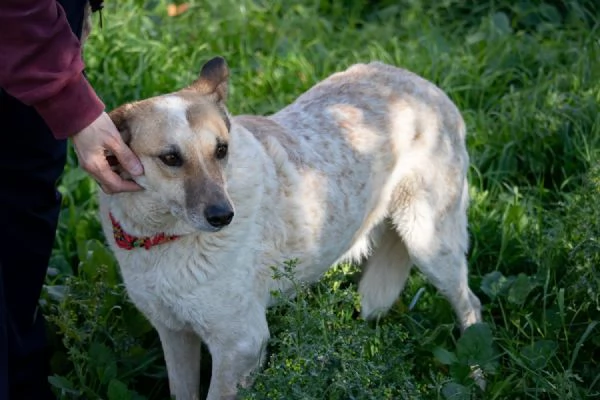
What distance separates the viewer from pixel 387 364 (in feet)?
11.0

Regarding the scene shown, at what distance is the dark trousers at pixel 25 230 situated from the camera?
3.47 metres

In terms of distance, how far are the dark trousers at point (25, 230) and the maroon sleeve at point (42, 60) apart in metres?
0.53

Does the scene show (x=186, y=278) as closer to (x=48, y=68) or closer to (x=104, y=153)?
Answer: (x=104, y=153)

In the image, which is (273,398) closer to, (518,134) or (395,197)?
(395,197)

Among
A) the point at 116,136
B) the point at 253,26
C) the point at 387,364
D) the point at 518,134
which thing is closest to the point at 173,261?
the point at 116,136

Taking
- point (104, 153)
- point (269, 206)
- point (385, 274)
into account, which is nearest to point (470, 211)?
point (385, 274)

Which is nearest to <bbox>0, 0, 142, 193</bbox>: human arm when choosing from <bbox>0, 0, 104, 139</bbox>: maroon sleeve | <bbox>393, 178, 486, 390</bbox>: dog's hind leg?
<bbox>0, 0, 104, 139</bbox>: maroon sleeve

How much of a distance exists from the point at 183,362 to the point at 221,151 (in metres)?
0.98

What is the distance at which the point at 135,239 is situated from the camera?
3426mm

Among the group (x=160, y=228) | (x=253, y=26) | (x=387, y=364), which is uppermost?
(x=160, y=228)

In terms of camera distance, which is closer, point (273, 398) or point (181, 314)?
point (273, 398)

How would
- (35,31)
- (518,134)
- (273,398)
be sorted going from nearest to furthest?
(35,31), (273,398), (518,134)

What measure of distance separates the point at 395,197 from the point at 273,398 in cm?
132

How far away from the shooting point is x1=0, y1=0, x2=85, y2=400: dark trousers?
3471 millimetres
